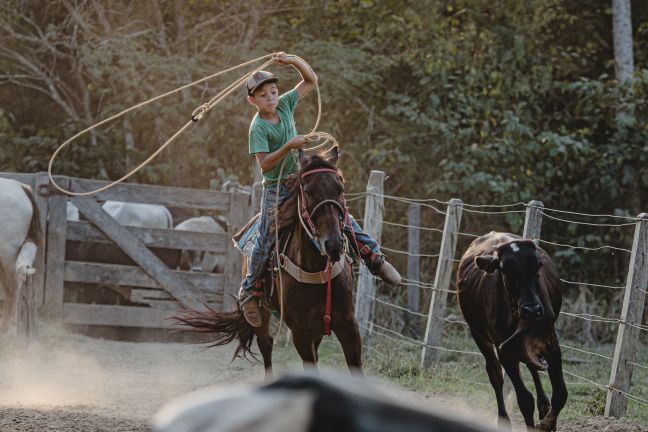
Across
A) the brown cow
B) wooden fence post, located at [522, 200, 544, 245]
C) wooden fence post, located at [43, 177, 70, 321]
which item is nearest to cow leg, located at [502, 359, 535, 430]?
the brown cow

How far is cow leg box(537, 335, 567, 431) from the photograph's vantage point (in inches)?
241

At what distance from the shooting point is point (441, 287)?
31.4ft

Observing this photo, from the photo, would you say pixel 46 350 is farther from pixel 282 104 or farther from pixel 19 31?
pixel 19 31

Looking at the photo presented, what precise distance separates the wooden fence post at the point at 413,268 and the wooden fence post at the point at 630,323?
4.20m

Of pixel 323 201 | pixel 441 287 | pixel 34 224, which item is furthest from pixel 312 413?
pixel 34 224

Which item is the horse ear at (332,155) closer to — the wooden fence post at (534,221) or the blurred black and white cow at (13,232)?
the wooden fence post at (534,221)

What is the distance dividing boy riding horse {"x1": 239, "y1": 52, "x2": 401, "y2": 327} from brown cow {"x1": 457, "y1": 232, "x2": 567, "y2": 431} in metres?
0.63

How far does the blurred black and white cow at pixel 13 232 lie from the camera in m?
11.1

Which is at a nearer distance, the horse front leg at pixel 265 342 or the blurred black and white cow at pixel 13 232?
the horse front leg at pixel 265 342

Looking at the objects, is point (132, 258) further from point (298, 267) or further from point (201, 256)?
point (298, 267)

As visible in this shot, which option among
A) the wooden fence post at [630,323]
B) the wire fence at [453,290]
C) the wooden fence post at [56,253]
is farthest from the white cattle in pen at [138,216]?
the wooden fence post at [630,323]

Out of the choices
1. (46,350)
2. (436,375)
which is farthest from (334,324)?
(46,350)

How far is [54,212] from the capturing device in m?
11.9

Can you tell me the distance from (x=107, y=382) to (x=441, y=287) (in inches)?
136
